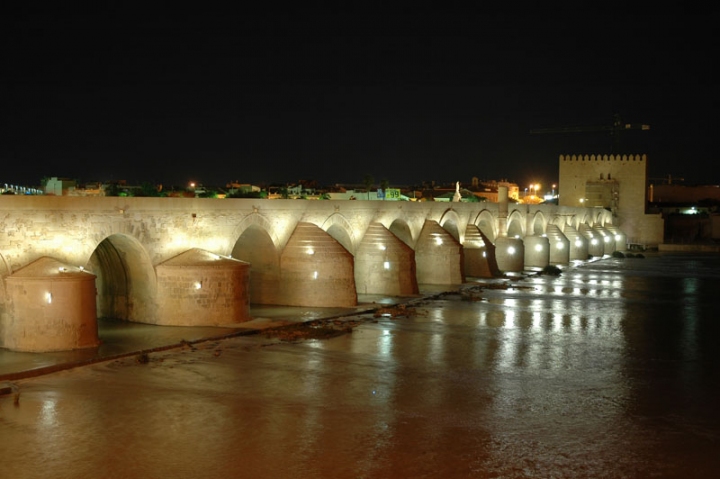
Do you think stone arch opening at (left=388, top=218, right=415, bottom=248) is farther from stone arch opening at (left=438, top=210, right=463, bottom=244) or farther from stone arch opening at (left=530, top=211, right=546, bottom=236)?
stone arch opening at (left=530, top=211, right=546, bottom=236)

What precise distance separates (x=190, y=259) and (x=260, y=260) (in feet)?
13.5

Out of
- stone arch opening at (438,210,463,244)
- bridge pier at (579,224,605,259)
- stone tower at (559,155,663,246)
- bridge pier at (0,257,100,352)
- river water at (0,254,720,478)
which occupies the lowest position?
river water at (0,254,720,478)

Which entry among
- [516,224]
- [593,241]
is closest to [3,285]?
[516,224]

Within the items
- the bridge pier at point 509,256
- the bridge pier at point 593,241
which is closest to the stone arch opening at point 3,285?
the bridge pier at point 509,256

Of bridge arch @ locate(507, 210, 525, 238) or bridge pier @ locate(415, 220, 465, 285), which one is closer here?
bridge pier @ locate(415, 220, 465, 285)

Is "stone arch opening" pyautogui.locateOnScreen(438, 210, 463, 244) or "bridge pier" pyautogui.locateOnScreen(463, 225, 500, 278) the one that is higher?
"stone arch opening" pyautogui.locateOnScreen(438, 210, 463, 244)

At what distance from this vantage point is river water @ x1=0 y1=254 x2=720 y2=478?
9.41 meters

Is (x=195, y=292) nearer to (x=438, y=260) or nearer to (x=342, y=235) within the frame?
(x=342, y=235)

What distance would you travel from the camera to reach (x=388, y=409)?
1170 centimetres

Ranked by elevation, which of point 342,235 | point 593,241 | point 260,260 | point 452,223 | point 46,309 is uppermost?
point 452,223

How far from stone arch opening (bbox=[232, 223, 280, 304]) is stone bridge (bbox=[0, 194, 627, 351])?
0.03 metres

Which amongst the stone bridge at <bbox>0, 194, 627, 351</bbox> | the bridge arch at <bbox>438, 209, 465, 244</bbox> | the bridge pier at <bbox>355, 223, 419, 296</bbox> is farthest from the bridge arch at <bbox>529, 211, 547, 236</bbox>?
the bridge pier at <bbox>355, 223, 419, 296</bbox>

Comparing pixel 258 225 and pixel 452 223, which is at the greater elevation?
pixel 452 223

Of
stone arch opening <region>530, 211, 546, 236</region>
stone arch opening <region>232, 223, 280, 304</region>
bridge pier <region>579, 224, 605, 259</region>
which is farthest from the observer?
bridge pier <region>579, 224, 605, 259</region>
